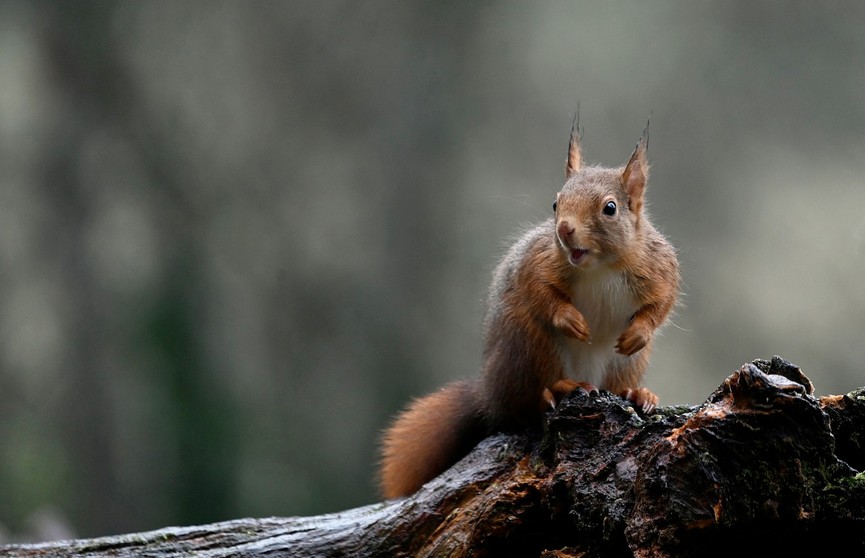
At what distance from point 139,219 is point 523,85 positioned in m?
2.27

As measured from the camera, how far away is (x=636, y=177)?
7.06 ft

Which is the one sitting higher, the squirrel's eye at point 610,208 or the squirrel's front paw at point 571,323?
the squirrel's eye at point 610,208

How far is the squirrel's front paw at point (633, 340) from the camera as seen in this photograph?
79.5 inches

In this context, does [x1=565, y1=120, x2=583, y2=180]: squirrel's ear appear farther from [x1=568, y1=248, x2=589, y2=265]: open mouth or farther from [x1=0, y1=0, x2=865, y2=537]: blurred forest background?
[x1=0, y1=0, x2=865, y2=537]: blurred forest background

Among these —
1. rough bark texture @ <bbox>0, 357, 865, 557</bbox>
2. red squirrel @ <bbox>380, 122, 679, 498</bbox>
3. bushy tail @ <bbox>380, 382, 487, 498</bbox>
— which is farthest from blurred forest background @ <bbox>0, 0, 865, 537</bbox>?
rough bark texture @ <bbox>0, 357, 865, 557</bbox>

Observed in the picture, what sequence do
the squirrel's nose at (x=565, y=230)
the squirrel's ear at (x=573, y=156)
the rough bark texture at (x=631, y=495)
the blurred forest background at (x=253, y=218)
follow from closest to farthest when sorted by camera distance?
the rough bark texture at (x=631, y=495) → the squirrel's nose at (x=565, y=230) → the squirrel's ear at (x=573, y=156) → the blurred forest background at (x=253, y=218)

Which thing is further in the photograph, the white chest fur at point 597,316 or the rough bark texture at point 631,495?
the white chest fur at point 597,316

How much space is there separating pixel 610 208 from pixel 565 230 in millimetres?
158

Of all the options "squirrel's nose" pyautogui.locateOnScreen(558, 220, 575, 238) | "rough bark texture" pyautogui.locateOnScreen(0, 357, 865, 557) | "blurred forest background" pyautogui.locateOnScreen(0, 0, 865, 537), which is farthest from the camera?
"blurred forest background" pyautogui.locateOnScreen(0, 0, 865, 537)

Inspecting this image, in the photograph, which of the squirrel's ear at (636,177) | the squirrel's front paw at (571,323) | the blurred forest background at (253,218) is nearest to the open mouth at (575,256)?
the squirrel's front paw at (571,323)

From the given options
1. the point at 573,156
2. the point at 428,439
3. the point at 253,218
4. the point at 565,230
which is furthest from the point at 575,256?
the point at 253,218

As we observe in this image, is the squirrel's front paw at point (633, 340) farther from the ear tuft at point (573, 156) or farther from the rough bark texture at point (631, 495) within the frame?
the ear tuft at point (573, 156)

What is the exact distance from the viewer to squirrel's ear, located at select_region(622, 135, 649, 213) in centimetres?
214

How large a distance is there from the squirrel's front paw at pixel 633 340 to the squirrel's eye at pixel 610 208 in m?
0.27
